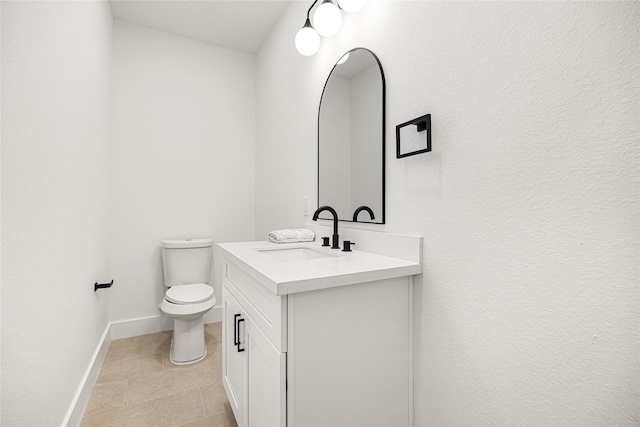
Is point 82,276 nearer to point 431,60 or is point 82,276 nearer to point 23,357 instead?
point 23,357

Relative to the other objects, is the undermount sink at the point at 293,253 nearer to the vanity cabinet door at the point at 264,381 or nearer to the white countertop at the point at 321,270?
the white countertop at the point at 321,270

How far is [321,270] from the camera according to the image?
3.17ft

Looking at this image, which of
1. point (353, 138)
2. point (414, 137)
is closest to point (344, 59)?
point (353, 138)

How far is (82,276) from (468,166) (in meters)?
1.86

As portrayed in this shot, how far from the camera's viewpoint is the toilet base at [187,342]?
6.70ft

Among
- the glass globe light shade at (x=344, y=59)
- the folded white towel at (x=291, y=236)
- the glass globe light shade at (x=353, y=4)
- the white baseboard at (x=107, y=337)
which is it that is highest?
the glass globe light shade at (x=353, y=4)

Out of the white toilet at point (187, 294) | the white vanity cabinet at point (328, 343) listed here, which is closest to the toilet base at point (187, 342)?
the white toilet at point (187, 294)

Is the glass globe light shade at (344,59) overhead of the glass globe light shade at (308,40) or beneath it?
beneath

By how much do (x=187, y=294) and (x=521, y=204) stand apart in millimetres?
2038

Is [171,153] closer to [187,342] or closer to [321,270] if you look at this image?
[187,342]

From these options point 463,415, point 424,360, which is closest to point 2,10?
point 424,360

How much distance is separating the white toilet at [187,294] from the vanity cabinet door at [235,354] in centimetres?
58

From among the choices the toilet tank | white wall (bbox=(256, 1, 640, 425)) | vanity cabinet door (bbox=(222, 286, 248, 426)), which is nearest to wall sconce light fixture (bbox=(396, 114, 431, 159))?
white wall (bbox=(256, 1, 640, 425))

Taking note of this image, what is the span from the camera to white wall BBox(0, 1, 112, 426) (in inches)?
35.3
